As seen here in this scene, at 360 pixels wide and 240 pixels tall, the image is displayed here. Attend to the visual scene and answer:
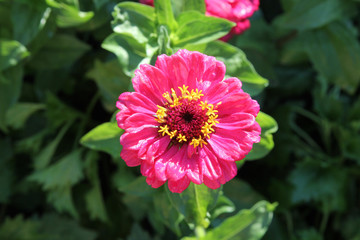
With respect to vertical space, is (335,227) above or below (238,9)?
below

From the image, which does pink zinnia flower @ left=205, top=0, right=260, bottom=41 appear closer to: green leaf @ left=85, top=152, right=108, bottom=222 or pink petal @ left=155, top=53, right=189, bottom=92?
pink petal @ left=155, top=53, right=189, bottom=92

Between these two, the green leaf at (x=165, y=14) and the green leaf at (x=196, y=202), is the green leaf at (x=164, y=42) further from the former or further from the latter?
the green leaf at (x=196, y=202)

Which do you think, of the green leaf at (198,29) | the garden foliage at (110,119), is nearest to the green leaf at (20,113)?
the garden foliage at (110,119)

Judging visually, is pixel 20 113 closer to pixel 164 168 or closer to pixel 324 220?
pixel 164 168

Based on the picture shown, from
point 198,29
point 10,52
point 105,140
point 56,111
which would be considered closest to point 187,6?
point 198,29

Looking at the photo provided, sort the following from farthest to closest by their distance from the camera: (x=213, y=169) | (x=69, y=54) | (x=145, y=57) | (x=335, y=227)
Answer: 1. (x=335, y=227)
2. (x=69, y=54)
3. (x=145, y=57)
4. (x=213, y=169)

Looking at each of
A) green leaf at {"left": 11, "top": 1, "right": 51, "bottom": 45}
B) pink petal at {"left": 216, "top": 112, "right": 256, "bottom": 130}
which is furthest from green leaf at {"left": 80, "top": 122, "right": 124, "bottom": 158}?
green leaf at {"left": 11, "top": 1, "right": 51, "bottom": 45}

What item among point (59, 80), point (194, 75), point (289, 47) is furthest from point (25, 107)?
point (289, 47)

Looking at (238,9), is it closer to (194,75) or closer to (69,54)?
(194,75)
